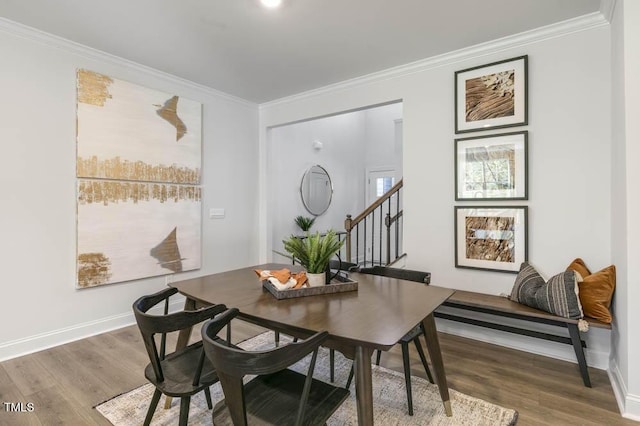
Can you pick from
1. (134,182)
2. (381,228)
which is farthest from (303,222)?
(134,182)

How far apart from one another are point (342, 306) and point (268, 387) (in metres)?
0.50

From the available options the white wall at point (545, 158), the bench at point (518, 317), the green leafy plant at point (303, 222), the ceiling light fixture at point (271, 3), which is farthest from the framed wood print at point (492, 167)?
the green leafy plant at point (303, 222)

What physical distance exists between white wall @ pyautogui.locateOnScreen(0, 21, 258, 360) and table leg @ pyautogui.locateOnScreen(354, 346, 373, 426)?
9.71 feet

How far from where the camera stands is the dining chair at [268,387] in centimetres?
110

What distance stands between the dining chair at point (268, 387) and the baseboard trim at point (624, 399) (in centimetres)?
177

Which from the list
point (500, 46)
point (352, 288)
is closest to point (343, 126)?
point (500, 46)

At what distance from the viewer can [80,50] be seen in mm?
2990

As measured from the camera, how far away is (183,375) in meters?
1.60

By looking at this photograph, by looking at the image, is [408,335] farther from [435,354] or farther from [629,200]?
[629,200]

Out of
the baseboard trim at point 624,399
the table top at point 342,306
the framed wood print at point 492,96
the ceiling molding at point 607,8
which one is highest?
the ceiling molding at point 607,8

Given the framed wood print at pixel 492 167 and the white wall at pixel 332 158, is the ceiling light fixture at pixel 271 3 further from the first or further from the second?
the white wall at pixel 332 158

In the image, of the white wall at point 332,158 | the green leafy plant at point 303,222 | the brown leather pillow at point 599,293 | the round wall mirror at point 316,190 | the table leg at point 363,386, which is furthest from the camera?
the round wall mirror at point 316,190

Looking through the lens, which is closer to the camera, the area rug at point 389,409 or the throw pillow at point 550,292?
the area rug at point 389,409

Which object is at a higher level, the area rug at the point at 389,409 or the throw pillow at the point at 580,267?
the throw pillow at the point at 580,267
